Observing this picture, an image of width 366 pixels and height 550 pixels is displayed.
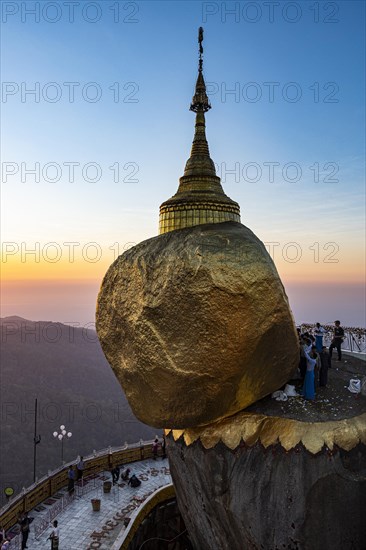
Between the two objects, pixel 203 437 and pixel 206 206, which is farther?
pixel 206 206

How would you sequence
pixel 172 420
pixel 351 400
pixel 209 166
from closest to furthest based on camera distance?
pixel 172 420 → pixel 351 400 → pixel 209 166

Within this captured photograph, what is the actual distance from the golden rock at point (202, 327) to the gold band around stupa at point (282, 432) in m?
0.26

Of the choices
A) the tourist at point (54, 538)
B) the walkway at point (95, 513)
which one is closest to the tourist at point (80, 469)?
the walkway at point (95, 513)

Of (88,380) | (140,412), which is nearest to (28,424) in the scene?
(88,380)

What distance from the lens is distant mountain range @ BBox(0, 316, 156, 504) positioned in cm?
6266

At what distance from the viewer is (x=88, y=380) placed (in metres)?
93.9

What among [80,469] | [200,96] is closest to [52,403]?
[80,469]

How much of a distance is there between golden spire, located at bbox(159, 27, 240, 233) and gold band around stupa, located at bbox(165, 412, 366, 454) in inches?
173

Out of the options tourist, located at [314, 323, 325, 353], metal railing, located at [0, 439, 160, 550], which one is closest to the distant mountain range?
metal railing, located at [0, 439, 160, 550]

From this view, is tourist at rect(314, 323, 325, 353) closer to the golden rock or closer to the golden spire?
the golden rock

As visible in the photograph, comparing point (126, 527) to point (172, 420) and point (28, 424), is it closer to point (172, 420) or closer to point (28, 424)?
point (172, 420)

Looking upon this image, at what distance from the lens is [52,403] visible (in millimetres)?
77125

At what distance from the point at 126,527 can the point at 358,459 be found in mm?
9232

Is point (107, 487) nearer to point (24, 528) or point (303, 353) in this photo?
point (24, 528)
